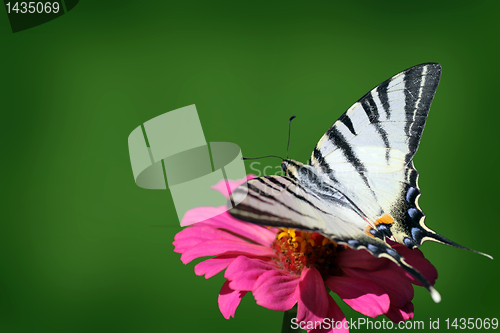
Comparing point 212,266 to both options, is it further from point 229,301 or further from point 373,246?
point 373,246

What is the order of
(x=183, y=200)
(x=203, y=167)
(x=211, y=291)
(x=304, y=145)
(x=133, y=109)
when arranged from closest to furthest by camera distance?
(x=183, y=200) → (x=203, y=167) → (x=211, y=291) → (x=304, y=145) → (x=133, y=109)

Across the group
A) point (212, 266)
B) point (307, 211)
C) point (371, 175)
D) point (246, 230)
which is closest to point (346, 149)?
point (371, 175)

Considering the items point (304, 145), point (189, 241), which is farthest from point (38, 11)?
point (189, 241)

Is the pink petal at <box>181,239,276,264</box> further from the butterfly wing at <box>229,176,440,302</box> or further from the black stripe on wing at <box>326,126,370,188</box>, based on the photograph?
the black stripe on wing at <box>326,126,370,188</box>

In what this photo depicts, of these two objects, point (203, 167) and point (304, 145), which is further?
point (304, 145)

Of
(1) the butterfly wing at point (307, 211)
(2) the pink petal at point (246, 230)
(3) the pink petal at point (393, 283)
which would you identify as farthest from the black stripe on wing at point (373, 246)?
(2) the pink petal at point (246, 230)

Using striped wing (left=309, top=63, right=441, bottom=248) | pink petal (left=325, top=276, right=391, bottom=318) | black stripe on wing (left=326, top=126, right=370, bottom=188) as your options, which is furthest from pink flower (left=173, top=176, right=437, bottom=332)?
black stripe on wing (left=326, top=126, right=370, bottom=188)

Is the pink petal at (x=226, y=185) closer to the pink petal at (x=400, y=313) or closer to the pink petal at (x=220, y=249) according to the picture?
the pink petal at (x=220, y=249)

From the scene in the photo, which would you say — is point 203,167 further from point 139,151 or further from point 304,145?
point 304,145
